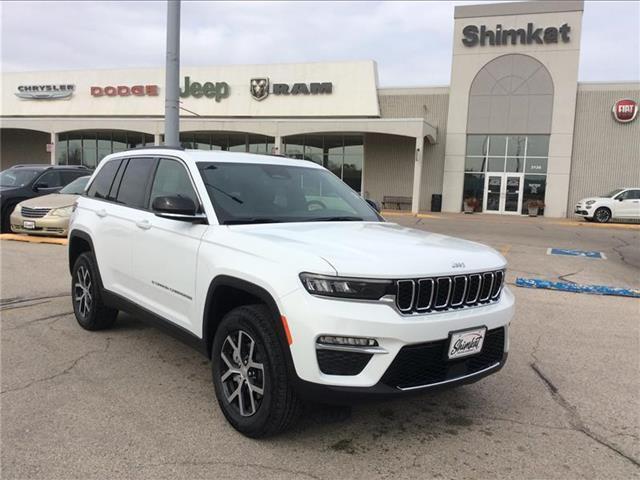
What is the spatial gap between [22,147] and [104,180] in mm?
38286

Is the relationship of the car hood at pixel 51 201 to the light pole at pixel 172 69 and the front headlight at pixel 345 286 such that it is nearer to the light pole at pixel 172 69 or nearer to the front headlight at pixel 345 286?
the light pole at pixel 172 69

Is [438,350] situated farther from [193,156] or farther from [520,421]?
[193,156]

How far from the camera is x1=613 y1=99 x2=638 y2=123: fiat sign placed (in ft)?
87.9

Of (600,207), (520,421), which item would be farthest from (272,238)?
(600,207)

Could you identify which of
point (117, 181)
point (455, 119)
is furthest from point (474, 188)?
point (117, 181)

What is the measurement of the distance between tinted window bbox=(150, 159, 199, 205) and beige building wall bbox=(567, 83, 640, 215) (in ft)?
91.5

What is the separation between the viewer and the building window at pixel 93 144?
34969 mm

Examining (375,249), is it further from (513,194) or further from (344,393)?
(513,194)

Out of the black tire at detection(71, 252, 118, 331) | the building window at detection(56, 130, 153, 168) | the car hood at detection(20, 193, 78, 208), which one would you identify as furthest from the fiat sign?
the black tire at detection(71, 252, 118, 331)

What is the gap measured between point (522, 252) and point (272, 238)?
10960 mm

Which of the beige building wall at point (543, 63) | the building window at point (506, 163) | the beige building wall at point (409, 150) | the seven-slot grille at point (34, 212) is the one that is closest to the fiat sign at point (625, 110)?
the beige building wall at point (543, 63)

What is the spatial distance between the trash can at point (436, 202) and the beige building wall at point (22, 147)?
88.2 ft

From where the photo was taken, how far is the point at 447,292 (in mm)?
3217

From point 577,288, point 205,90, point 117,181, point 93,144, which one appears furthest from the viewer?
point 93,144
